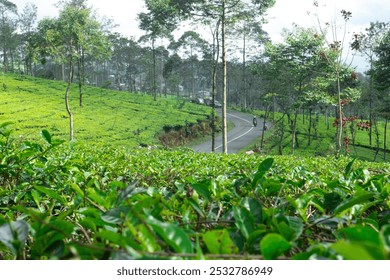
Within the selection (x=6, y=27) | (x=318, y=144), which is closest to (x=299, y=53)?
(x=318, y=144)

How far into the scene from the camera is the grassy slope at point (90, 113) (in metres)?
23.6

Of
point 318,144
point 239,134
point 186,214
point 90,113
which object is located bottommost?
point 318,144

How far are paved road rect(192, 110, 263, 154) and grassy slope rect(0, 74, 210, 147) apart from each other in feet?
10.0

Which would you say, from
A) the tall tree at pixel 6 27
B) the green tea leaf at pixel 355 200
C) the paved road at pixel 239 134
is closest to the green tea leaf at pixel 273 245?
the green tea leaf at pixel 355 200

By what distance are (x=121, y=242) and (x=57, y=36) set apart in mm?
23953

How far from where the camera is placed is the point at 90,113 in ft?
96.1

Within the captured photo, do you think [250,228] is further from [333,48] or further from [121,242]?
[333,48]

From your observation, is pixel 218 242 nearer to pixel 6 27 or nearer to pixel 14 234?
pixel 14 234

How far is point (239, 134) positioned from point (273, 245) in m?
32.9

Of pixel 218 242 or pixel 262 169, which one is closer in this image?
pixel 218 242

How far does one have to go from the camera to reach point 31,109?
26516mm

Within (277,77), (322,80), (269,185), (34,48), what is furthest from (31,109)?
(269,185)

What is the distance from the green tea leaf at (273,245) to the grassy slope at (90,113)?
2011 cm

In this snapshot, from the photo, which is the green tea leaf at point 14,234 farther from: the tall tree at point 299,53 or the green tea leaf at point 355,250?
the tall tree at point 299,53
